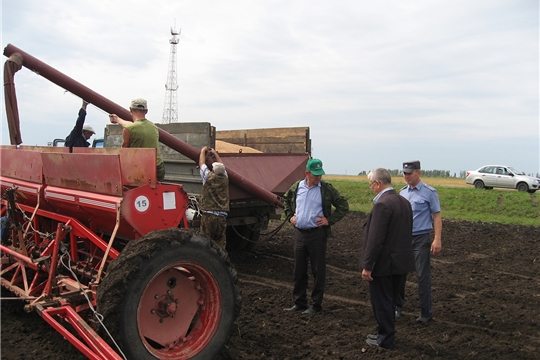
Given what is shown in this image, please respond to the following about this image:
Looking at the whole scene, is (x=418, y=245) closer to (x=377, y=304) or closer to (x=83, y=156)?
(x=377, y=304)

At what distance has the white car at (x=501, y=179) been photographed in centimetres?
2304

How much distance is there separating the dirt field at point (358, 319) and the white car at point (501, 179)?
15.9 metres

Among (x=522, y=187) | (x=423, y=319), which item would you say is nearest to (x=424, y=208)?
(x=423, y=319)

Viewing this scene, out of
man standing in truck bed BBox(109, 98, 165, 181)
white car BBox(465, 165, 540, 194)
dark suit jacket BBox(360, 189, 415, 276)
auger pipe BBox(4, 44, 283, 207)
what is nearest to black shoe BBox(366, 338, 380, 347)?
dark suit jacket BBox(360, 189, 415, 276)

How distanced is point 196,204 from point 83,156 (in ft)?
9.20

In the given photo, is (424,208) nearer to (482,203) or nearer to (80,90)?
(80,90)

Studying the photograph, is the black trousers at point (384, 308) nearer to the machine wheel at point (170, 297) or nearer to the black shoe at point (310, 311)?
the black shoe at point (310, 311)

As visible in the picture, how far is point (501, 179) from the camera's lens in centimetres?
2389

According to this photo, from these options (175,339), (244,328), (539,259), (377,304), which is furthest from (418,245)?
(539,259)

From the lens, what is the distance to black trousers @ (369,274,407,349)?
4527mm

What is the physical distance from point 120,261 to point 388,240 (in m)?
2.44

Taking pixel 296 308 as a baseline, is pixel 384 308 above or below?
above

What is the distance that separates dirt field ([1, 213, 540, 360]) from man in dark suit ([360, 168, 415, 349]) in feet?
0.87

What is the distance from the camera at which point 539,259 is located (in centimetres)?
888
